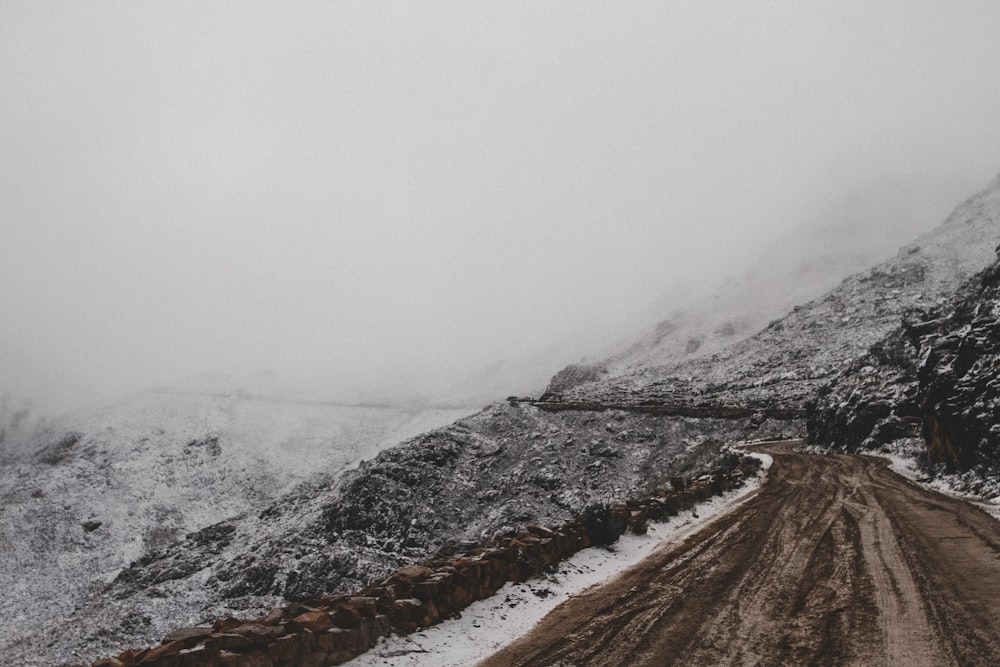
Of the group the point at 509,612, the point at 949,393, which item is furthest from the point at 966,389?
the point at 509,612

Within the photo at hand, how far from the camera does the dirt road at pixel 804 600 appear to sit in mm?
5277

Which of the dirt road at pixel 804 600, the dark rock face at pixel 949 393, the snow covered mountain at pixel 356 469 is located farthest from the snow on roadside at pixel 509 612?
the dark rock face at pixel 949 393

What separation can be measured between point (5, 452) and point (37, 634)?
5711 centimetres

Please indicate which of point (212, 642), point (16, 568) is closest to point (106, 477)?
point (16, 568)

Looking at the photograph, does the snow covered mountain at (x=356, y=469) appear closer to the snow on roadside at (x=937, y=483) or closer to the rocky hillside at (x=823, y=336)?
the rocky hillside at (x=823, y=336)

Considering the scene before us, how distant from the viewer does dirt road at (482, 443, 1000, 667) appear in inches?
208

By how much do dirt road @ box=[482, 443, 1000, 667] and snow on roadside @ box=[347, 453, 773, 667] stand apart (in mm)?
383

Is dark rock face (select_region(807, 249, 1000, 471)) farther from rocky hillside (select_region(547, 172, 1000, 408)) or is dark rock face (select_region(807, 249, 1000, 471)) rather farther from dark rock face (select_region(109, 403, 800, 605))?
rocky hillside (select_region(547, 172, 1000, 408))

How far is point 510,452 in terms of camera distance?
34344 mm

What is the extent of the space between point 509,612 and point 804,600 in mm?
4118

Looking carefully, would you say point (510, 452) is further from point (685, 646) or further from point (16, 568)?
point (16, 568)

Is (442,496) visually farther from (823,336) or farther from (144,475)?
(823,336)

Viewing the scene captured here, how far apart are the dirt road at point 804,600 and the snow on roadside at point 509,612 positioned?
1.26 feet

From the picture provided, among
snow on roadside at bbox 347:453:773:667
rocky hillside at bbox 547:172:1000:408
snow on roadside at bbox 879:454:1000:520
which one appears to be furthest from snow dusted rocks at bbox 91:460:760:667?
rocky hillside at bbox 547:172:1000:408
